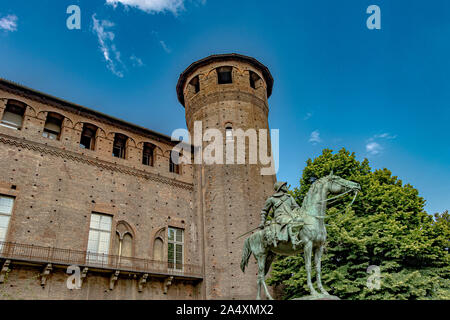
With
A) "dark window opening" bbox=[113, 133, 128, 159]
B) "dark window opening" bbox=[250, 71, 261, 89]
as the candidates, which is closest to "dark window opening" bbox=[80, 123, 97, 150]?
"dark window opening" bbox=[113, 133, 128, 159]

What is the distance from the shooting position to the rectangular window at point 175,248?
1809 centimetres

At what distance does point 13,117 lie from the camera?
16688 mm

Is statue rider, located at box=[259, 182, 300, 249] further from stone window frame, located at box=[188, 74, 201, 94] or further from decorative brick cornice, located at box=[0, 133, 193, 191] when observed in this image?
stone window frame, located at box=[188, 74, 201, 94]

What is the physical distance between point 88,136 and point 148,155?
353 centimetres

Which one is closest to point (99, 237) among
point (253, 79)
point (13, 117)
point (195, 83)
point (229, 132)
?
point (13, 117)

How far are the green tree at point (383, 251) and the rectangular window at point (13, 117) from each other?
13.5m

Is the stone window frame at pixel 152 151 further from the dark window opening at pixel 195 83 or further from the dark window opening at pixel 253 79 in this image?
the dark window opening at pixel 253 79

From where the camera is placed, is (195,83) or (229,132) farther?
(195,83)

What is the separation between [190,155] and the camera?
22.3 m

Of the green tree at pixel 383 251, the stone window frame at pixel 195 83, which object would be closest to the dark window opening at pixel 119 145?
the stone window frame at pixel 195 83

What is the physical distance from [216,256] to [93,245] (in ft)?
19.9

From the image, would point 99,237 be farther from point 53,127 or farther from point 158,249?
point 53,127
